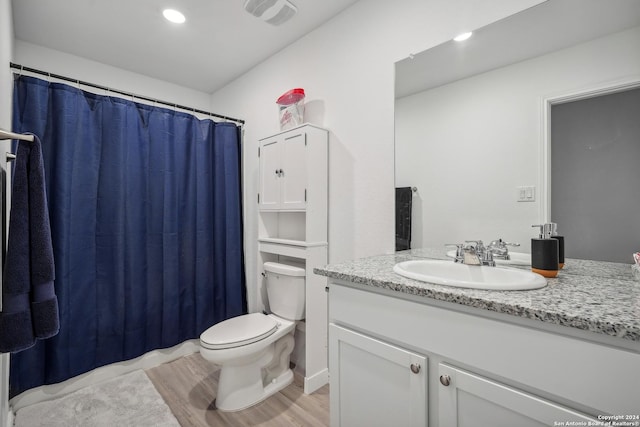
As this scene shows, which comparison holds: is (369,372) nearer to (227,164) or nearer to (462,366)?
(462,366)

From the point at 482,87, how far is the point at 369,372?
129 cm

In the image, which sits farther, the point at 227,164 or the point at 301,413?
the point at 227,164

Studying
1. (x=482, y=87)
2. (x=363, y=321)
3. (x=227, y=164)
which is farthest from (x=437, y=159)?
(x=227, y=164)

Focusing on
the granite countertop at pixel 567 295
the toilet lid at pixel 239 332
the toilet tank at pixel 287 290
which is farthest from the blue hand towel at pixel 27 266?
the toilet tank at pixel 287 290

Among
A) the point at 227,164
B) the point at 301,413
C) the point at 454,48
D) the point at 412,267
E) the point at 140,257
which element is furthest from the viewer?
the point at 227,164

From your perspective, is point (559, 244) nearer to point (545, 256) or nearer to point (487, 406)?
point (545, 256)

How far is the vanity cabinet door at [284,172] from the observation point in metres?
1.85

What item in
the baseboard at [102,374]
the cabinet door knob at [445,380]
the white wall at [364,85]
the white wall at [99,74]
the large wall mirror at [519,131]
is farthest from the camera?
the white wall at [99,74]

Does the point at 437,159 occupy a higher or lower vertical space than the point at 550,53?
lower

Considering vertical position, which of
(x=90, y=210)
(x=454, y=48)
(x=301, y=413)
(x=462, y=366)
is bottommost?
(x=301, y=413)

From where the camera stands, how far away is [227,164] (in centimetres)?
250

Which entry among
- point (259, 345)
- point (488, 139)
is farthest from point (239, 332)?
point (488, 139)

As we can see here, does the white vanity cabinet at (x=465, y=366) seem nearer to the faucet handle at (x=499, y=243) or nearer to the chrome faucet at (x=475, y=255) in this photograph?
the chrome faucet at (x=475, y=255)

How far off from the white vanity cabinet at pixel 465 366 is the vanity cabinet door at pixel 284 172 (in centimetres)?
85
